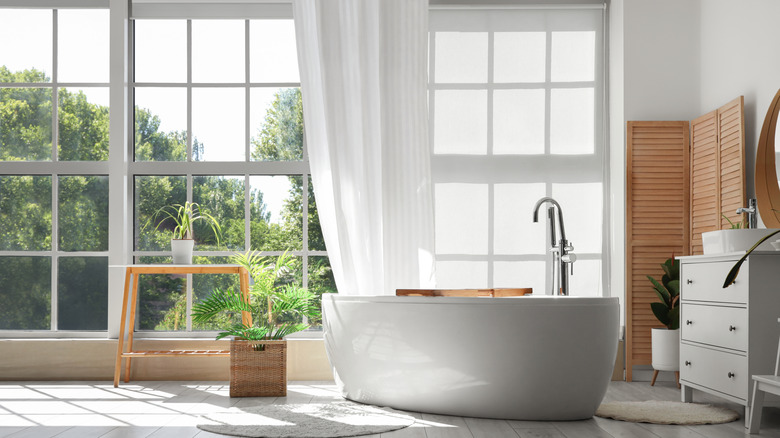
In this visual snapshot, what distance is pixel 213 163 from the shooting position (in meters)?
4.77

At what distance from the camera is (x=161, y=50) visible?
484 centimetres

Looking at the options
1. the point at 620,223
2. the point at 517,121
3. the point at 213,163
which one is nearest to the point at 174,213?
the point at 213,163

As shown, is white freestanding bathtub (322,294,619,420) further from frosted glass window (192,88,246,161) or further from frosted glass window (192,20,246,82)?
frosted glass window (192,20,246,82)

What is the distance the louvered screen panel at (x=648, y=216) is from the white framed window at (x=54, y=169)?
3325 mm

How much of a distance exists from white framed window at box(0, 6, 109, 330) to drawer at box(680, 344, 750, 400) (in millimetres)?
3481

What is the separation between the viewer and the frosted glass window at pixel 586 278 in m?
4.78

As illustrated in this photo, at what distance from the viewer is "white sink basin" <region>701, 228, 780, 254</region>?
3.17 m

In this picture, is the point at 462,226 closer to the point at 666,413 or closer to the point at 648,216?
the point at 648,216

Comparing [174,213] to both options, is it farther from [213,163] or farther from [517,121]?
[517,121]

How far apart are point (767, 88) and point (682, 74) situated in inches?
40.3

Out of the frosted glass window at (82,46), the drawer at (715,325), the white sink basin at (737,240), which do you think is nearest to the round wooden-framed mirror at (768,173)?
the white sink basin at (737,240)

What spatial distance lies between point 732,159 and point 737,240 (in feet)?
2.64

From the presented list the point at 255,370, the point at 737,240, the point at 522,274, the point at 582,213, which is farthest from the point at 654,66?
the point at 255,370

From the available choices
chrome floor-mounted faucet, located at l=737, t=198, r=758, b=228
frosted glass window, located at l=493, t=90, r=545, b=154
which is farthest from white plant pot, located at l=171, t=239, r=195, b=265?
chrome floor-mounted faucet, located at l=737, t=198, r=758, b=228
